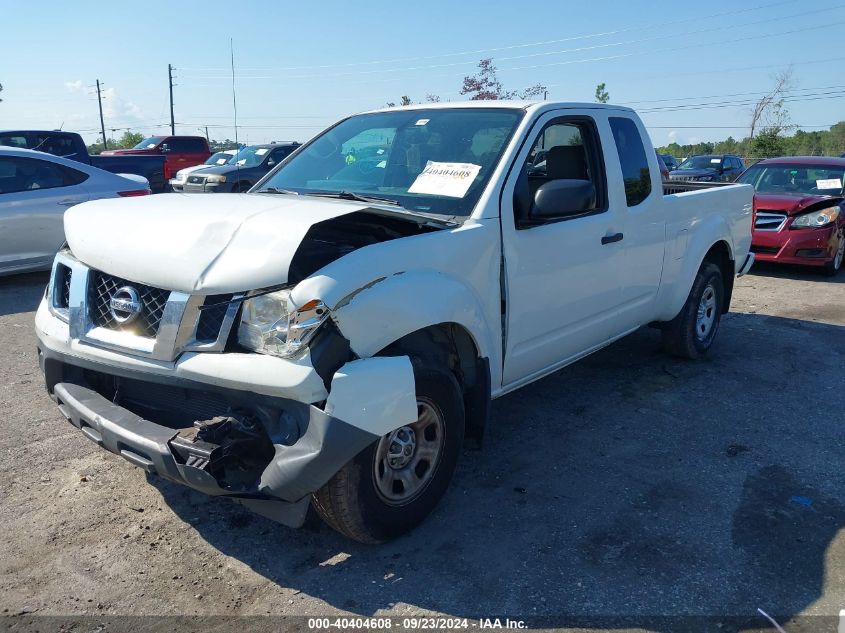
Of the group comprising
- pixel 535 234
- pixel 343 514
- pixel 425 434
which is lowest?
pixel 343 514

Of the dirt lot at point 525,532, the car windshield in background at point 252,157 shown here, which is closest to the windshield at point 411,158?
the dirt lot at point 525,532

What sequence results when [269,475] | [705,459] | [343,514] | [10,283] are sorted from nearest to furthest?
1. [269,475]
2. [343,514]
3. [705,459]
4. [10,283]

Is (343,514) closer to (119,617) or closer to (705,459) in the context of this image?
(119,617)

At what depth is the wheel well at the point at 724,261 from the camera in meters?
6.19

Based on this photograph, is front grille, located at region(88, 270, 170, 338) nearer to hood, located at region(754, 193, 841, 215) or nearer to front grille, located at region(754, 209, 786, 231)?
hood, located at region(754, 193, 841, 215)

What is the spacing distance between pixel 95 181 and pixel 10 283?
63.6 inches

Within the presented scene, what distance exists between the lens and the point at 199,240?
2.90 meters

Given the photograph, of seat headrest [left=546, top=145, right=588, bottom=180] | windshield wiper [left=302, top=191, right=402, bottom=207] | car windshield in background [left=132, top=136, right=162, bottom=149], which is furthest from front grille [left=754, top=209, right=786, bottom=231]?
car windshield in background [left=132, top=136, right=162, bottom=149]

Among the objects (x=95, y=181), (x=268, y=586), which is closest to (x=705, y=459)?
(x=268, y=586)

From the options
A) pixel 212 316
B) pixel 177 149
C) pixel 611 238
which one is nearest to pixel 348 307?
pixel 212 316

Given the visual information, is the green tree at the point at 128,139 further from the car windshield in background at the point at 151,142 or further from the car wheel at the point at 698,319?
the car wheel at the point at 698,319

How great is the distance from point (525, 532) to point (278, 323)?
5.18ft

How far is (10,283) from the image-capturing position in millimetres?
8789

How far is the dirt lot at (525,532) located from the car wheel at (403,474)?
0.17 m
